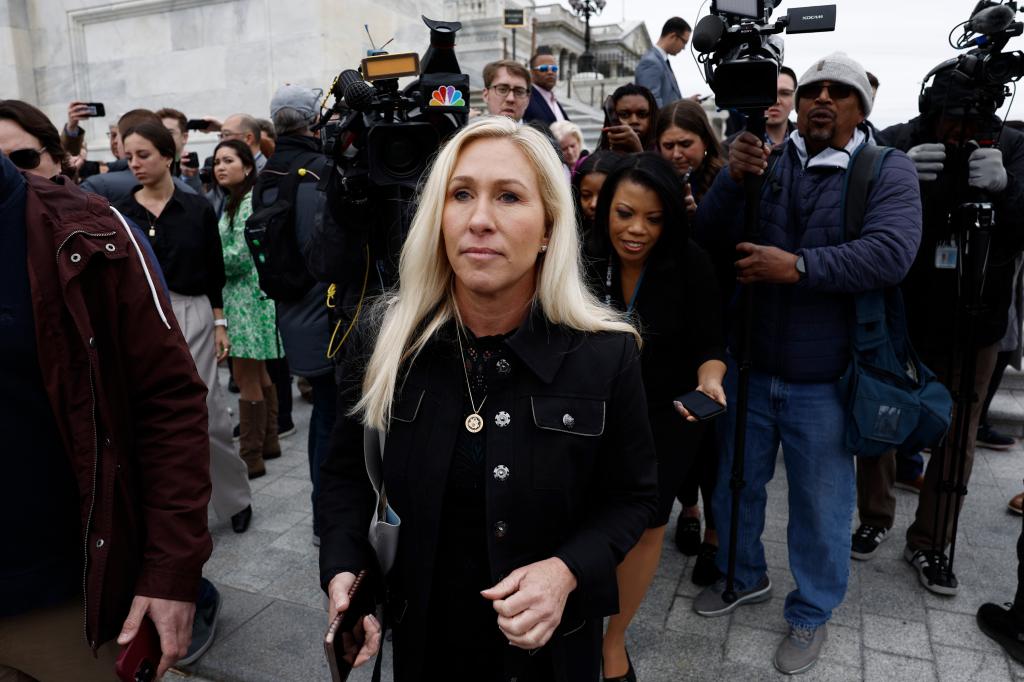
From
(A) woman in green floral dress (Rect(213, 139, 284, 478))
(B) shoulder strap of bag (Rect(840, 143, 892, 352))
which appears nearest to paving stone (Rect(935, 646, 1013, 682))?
(B) shoulder strap of bag (Rect(840, 143, 892, 352))

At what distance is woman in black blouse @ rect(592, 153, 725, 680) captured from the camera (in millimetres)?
2686

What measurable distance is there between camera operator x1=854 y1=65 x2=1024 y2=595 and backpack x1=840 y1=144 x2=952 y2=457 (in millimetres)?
561

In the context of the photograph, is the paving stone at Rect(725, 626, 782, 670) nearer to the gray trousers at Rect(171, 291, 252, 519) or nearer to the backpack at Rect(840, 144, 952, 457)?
the backpack at Rect(840, 144, 952, 457)

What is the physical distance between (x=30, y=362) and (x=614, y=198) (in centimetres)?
198

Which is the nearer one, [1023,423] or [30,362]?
[30,362]

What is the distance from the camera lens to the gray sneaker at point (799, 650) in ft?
9.36

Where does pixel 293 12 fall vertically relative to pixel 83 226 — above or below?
above

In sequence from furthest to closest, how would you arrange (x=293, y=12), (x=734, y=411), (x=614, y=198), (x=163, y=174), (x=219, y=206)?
(x=293, y=12)
(x=219, y=206)
(x=163, y=174)
(x=734, y=411)
(x=614, y=198)

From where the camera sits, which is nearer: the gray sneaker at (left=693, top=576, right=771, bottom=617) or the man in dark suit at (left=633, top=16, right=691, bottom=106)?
the gray sneaker at (left=693, top=576, right=771, bottom=617)

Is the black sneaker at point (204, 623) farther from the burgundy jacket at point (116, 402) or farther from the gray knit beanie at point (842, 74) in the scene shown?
the gray knit beanie at point (842, 74)

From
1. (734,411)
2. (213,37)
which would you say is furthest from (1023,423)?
(213,37)

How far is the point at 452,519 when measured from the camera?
1597 mm

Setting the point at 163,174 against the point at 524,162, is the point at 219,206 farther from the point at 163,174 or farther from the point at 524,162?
the point at 524,162

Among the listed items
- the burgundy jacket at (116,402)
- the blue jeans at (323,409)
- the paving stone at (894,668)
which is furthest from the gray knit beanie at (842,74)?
the blue jeans at (323,409)
